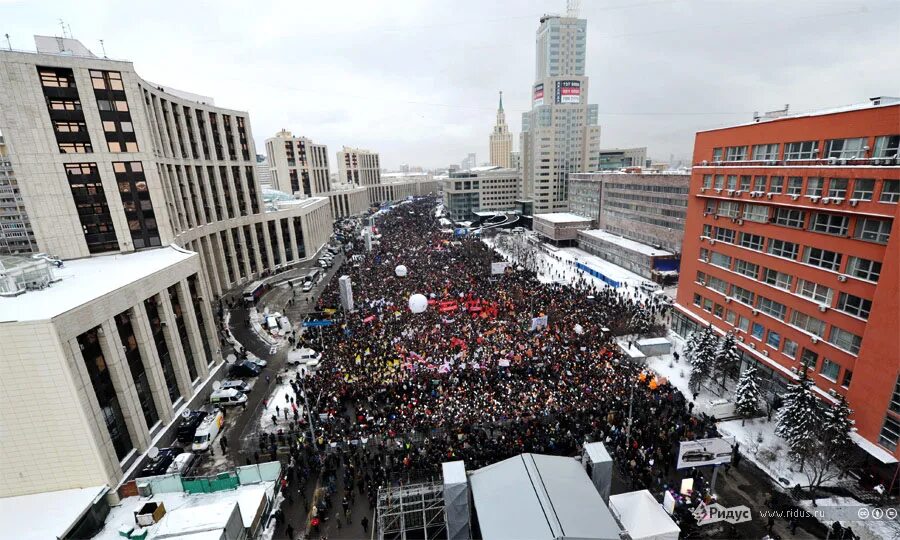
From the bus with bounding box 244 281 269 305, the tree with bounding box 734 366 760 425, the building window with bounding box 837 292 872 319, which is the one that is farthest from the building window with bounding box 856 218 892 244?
the bus with bounding box 244 281 269 305

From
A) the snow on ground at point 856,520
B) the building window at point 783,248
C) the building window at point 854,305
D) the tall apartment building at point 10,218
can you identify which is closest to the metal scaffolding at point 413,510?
the snow on ground at point 856,520

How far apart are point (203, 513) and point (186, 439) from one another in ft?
32.4

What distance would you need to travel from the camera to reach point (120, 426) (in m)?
18.5

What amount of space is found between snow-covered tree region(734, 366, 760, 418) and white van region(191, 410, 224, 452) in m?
30.3

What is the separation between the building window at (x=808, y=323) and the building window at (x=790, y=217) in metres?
5.14

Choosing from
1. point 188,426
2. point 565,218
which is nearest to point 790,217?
point 188,426

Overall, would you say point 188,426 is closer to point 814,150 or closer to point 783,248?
point 783,248

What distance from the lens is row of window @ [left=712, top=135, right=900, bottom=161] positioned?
17.6 metres

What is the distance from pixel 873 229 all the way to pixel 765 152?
8.12 m

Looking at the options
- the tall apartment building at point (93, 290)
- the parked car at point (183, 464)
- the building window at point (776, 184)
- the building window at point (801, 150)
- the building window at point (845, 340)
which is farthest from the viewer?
the building window at point (776, 184)

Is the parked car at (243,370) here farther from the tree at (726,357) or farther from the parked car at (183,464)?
the tree at (726,357)

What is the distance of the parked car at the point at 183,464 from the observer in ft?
62.2

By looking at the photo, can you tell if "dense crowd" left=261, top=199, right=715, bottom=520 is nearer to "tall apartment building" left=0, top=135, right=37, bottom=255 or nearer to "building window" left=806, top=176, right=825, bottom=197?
"building window" left=806, top=176, right=825, bottom=197

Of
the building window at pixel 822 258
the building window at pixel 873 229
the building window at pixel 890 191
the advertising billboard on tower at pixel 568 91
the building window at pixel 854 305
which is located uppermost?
the advertising billboard on tower at pixel 568 91
